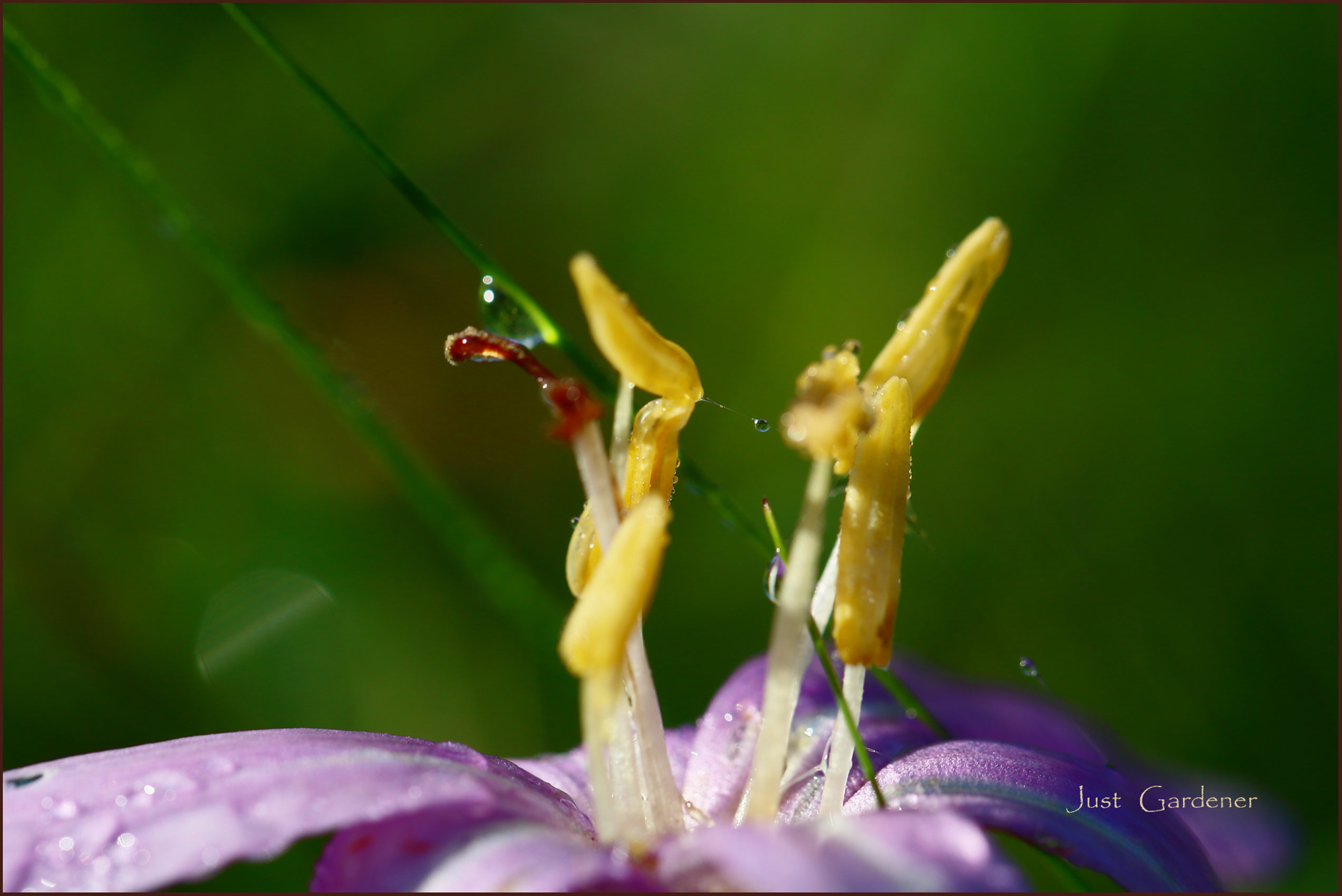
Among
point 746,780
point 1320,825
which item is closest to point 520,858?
point 746,780

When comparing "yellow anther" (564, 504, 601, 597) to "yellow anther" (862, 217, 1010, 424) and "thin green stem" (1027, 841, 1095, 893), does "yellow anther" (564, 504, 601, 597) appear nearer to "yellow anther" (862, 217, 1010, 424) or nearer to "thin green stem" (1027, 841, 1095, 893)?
"yellow anther" (862, 217, 1010, 424)

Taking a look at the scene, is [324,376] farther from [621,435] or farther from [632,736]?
[632,736]

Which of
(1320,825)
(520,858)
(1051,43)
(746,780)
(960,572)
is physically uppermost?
(1051,43)

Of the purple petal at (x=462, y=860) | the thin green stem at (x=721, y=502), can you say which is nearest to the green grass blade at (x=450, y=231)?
the thin green stem at (x=721, y=502)

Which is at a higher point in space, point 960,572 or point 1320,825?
point 960,572

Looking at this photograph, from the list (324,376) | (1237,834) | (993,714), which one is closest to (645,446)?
(324,376)

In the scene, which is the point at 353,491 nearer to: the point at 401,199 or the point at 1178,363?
the point at 401,199

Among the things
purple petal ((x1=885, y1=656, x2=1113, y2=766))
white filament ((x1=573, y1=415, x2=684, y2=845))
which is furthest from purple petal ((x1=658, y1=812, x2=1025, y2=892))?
purple petal ((x1=885, y1=656, x2=1113, y2=766))

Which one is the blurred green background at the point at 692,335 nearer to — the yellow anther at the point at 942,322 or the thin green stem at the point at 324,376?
the thin green stem at the point at 324,376
